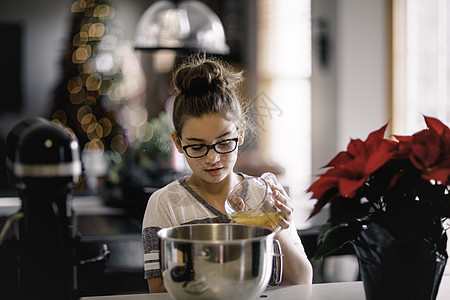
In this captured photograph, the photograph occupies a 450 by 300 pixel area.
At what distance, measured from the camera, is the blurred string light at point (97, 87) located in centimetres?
623

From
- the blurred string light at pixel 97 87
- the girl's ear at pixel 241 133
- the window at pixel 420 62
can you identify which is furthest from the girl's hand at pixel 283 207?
the blurred string light at pixel 97 87


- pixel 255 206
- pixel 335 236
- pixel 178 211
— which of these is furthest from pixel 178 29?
pixel 335 236

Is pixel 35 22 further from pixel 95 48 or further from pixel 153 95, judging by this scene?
pixel 153 95

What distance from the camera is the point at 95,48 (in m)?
6.23

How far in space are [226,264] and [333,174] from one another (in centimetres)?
23

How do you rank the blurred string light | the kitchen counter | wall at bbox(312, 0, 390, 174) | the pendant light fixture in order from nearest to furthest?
the kitchen counter, the pendant light fixture, wall at bbox(312, 0, 390, 174), the blurred string light

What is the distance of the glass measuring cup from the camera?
121 centimetres

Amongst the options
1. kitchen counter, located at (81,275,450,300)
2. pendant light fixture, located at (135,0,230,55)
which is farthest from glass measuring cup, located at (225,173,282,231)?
pendant light fixture, located at (135,0,230,55)

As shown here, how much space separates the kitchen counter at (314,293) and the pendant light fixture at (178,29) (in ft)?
7.33

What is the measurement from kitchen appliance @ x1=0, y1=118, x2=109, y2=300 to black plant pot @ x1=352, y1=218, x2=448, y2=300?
0.48 m

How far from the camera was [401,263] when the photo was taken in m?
0.95

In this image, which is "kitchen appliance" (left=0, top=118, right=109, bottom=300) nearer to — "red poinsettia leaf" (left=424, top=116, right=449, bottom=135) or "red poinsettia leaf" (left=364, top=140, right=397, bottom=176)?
"red poinsettia leaf" (left=364, top=140, right=397, bottom=176)

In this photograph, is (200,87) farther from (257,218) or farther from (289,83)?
(289,83)

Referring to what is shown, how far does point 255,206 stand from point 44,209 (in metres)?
0.50
